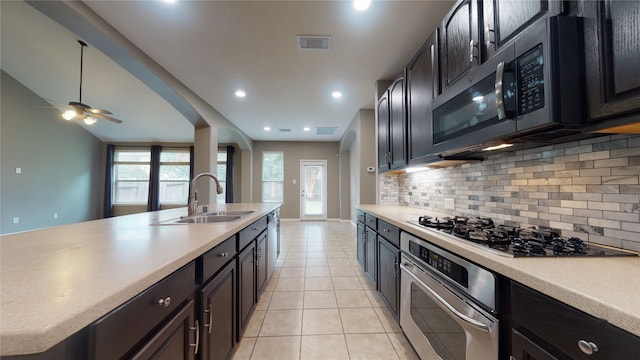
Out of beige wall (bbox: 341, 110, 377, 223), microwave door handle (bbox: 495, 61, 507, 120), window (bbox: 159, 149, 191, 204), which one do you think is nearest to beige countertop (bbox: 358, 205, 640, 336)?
microwave door handle (bbox: 495, 61, 507, 120)

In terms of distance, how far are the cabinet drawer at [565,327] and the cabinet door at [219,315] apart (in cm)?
120

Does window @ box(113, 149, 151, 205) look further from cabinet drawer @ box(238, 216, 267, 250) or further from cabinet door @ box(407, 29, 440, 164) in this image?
cabinet door @ box(407, 29, 440, 164)

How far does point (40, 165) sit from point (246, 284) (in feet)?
24.7

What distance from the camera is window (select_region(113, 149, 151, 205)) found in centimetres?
766

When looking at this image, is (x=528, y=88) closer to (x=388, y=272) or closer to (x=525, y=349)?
(x=525, y=349)

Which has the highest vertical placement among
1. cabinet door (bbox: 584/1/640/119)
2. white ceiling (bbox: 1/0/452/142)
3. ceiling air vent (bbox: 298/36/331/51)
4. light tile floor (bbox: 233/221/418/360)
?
white ceiling (bbox: 1/0/452/142)

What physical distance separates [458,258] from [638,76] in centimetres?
80

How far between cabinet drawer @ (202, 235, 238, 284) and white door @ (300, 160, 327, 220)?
6232mm

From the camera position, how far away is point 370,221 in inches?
98.0

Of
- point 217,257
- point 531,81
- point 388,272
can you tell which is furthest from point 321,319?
point 531,81

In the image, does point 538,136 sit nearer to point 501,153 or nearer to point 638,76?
point 638,76

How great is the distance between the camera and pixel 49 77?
16.0ft

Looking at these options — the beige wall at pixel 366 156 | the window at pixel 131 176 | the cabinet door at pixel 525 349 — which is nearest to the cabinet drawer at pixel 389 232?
the cabinet door at pixel 525 349

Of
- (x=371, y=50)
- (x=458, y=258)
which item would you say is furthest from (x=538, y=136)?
(x=371, y=50)
